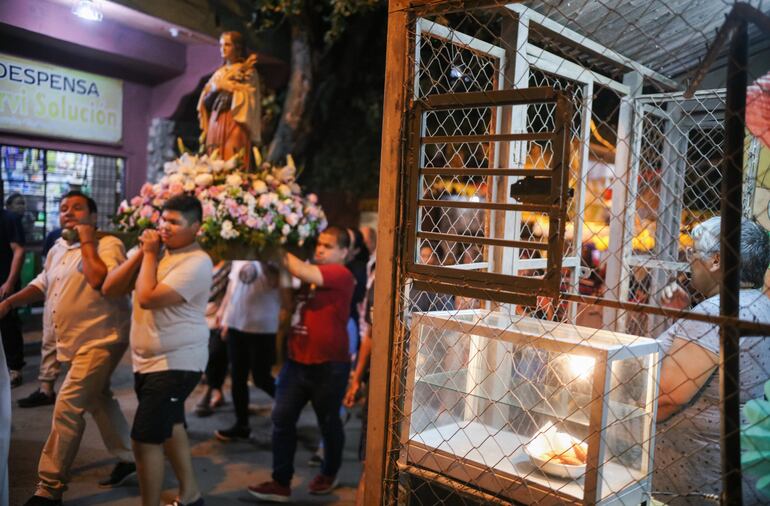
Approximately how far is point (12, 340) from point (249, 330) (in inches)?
69.2

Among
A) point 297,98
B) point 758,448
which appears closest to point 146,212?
point 758,448

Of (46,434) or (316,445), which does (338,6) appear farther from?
(46,434)

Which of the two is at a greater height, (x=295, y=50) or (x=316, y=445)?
(x=295, y=50)

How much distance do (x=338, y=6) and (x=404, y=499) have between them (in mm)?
6230

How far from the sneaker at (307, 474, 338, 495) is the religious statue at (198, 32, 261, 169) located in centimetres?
225

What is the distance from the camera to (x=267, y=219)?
4.01 m

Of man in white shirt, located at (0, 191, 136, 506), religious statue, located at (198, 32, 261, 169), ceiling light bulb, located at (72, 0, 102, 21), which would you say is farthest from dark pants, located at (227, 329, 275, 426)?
ceiling light bulb, located at (72, 0, 102, 21)

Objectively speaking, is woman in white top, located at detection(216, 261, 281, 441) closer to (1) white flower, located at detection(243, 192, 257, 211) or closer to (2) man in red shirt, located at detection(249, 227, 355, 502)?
(2) man in red shirt, located at detection(249, 227, 355, 502)

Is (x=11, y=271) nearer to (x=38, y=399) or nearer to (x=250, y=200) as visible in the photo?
(x=38, y=399)

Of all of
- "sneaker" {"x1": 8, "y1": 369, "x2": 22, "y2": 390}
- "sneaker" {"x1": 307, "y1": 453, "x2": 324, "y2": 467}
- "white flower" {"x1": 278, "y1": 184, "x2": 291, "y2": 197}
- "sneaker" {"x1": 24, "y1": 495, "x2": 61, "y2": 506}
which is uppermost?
"white flower" {"x1": 278, "y1": 184, "x2": 291, "y2": 197}

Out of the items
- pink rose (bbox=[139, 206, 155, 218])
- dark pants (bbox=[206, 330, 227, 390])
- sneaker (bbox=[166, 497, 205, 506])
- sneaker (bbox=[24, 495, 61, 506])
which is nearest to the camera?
sneaker (bbox=[24, 495, 61, 506])

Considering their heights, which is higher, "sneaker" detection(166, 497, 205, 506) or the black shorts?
the black shorts

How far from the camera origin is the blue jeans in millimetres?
4082

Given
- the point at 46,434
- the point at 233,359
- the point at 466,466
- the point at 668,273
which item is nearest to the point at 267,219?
the point at 233,359
